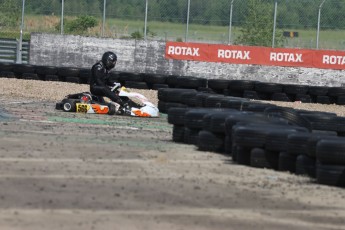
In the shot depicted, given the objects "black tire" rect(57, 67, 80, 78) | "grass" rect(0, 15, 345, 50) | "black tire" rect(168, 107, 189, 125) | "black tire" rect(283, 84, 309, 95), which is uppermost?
"grass" rect(0, 15, 345, 50)

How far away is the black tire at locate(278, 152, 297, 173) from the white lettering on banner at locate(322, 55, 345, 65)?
2151cm

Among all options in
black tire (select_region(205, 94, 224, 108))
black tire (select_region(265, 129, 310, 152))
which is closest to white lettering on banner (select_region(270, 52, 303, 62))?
black tire (select_region(205, 94, 224, 108))

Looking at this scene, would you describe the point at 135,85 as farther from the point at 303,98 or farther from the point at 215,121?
the point at 215,121

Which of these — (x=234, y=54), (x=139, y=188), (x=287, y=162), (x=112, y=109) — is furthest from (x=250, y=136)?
(x=234, y=54)

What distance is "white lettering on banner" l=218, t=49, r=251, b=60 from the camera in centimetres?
3425

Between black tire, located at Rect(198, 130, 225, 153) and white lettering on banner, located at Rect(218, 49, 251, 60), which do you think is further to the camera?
white lettering on banner, located at Rect(218, 49, 251, 60)

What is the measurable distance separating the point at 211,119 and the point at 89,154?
1.88m

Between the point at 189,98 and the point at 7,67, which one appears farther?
the point at 7,67

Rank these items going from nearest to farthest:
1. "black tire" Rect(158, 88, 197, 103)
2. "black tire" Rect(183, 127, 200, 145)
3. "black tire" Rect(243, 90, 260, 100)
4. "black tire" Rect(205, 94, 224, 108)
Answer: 1. "black tire" Rect(183, 127, 200, 145)
2. "black tire" Rect(205, 94, 224, 108)
3. "black tire" Rect(158, 88, 197, 103)
4. "black tire" Rect(243, 90, 260, 100)

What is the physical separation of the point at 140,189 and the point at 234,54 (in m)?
24.2

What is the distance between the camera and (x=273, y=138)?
1248 centimetres

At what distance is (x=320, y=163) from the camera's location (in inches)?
457

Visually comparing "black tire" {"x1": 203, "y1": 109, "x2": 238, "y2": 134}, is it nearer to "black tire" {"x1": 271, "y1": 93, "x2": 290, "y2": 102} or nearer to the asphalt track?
the asphalt track

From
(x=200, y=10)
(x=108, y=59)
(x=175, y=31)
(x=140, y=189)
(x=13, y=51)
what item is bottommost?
(x=140, y=189)
